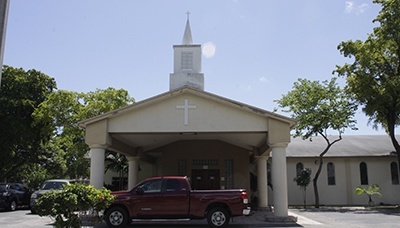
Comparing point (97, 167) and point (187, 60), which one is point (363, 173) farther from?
point (97, 167)

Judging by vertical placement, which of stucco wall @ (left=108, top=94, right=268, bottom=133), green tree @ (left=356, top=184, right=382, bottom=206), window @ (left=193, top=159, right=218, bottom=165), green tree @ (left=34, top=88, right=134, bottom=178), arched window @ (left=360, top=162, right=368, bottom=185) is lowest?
green tree @ (left=356, top=184, right=382, bottom=206)

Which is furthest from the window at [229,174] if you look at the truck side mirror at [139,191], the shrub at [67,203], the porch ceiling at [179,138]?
the shrub at [67,203]

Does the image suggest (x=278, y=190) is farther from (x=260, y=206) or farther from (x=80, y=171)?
(x=80, y=171)

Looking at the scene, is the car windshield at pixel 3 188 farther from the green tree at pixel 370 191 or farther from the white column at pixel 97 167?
the green tree at pixel 370 191

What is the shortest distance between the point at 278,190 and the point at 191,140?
915 centimetres

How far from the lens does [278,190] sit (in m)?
16.5

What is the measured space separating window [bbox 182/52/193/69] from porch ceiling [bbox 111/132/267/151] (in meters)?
7.67

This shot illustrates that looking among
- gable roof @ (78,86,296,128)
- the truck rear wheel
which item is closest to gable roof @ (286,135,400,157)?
gable roof @ (78,86,296,128)

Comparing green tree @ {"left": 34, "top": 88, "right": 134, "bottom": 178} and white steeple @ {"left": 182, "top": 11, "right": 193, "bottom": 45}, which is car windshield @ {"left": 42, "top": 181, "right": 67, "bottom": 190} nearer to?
green tree @ {"left": 34, "top": 88, "right": 134, "bottom": 178}

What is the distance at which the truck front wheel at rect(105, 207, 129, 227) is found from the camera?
47.4 ft

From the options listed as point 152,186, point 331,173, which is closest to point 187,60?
point 331,173

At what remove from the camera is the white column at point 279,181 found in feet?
53.5

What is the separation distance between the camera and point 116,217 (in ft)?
47.5

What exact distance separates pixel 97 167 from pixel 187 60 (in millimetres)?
15074
